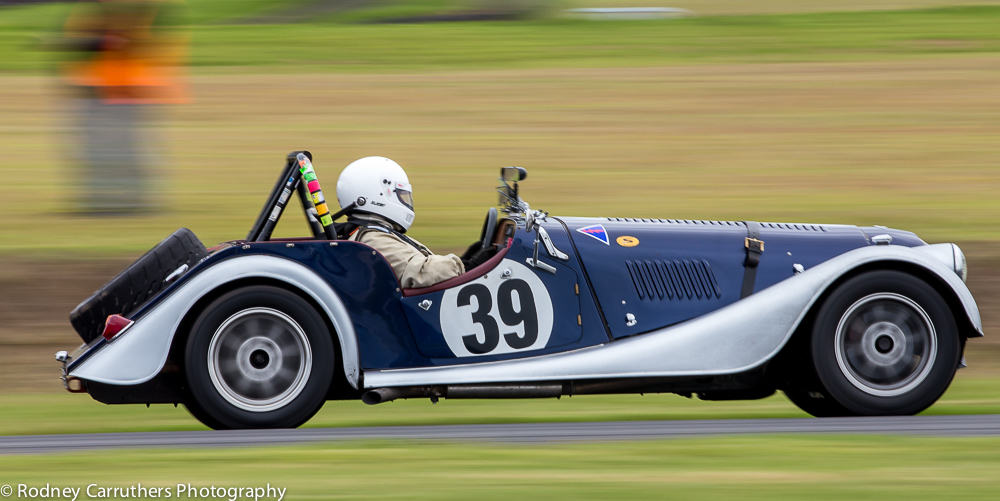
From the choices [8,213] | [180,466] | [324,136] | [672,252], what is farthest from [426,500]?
[324,136]

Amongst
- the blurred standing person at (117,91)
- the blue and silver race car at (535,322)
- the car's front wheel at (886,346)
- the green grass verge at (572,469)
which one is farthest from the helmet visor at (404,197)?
the blurred standing person at (117,91)

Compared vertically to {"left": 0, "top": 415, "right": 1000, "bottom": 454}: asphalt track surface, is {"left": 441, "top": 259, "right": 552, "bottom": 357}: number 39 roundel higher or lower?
higher

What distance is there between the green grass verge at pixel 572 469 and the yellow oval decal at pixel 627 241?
126 cm

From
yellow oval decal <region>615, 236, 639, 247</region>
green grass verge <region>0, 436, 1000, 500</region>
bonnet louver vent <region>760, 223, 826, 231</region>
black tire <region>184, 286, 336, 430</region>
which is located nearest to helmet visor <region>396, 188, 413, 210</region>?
black tire <region>184, 286, 336, 430</region>

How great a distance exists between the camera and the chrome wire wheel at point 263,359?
616 cm

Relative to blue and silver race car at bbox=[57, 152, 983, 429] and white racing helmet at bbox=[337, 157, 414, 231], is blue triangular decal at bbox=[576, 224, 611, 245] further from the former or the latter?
white racing helmet at bbox=[337, 157, 414, 231]

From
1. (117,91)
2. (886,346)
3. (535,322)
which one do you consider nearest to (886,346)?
(886,346)

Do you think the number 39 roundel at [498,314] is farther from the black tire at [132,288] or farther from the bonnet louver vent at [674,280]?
the black tire at [132,288]

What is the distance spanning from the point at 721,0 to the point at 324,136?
659 inches

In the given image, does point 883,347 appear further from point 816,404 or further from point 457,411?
point 457,411

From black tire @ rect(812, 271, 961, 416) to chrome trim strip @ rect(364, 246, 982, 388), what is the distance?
0.12 m

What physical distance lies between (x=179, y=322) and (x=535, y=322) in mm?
1774

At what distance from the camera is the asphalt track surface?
582 cm

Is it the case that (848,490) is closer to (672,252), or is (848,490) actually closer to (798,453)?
(798,453)
